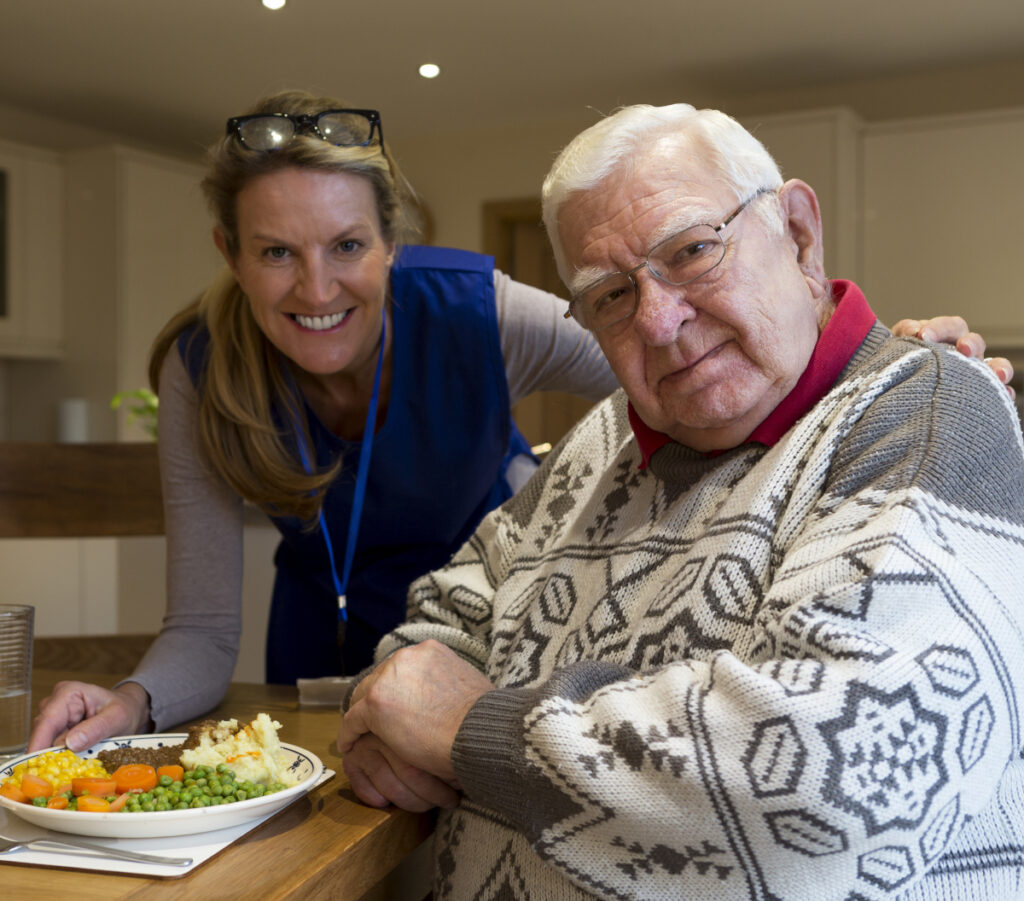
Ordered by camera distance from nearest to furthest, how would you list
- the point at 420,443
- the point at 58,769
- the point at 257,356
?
the point at 58,769
the point at 257,356
the point at 420,443

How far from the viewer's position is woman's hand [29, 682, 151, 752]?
3.65 feet

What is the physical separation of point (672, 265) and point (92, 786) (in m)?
0.68

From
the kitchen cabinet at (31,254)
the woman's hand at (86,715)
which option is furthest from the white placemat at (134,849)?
the kitchen cabinet at (31,254)

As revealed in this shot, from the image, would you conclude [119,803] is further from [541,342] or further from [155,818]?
[541,342]

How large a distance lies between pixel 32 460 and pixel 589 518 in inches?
40.7

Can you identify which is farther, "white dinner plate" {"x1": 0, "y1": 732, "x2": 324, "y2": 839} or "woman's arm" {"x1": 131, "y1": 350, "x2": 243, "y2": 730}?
"woman's arm" {"x1": 131, "y1": 350, "x2": 243, "y2": 730}

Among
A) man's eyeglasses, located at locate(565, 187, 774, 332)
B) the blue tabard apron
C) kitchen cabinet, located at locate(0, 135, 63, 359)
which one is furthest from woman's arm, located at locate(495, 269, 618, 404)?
kitchen cabinet, located at locate(0, 135, 63, 359)

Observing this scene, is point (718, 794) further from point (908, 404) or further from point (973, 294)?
point (973, 294)

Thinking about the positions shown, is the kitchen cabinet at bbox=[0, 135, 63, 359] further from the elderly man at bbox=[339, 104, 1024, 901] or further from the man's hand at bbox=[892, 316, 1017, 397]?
the man's hand at bbox=[892, 316, 1017, 397]

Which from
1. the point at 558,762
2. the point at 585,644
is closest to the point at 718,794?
the point at 558,762

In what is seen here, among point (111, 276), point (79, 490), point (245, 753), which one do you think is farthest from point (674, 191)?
point (111, 276)

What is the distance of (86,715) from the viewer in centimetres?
118

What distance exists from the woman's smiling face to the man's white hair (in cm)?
44

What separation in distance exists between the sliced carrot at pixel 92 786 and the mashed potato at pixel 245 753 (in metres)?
0.07
